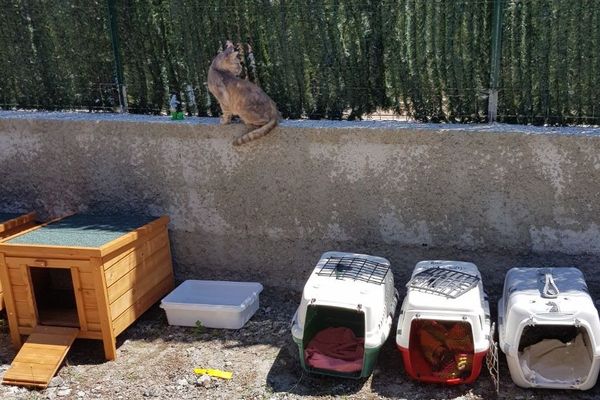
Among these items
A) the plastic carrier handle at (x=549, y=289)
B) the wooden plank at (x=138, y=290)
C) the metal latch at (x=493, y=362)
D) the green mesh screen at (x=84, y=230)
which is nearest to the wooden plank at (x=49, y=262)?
the green mesh screen at (x=84, y=230)

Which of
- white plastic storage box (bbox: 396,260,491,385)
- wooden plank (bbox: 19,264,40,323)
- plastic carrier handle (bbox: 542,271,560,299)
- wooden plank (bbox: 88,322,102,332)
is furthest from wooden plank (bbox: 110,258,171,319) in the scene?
plastic carrier handle (bbox: 542,271,560,299)

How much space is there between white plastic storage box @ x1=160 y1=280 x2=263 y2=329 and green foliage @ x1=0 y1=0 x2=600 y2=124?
1419mm

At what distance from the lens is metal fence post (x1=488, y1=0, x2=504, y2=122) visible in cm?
419

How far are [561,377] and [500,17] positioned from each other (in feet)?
7.83

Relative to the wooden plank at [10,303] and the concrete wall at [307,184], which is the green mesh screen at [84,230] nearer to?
the wooden plank at [10,303]

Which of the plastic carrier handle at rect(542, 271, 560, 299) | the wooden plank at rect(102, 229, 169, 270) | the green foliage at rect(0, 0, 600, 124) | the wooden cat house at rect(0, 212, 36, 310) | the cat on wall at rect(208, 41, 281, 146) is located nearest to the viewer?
the plastic carrier handle at rect(542, 271, 560, 299)

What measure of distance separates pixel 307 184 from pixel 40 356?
2192 mm

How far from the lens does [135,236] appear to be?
4.32m

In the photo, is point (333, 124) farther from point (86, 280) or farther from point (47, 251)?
point (47, 251)

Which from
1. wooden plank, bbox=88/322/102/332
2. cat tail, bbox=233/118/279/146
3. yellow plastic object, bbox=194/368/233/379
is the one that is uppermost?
cat tail, bbox=233/118/279/146

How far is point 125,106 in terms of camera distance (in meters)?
5.21

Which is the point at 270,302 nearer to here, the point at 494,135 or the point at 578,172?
the point at 494,135

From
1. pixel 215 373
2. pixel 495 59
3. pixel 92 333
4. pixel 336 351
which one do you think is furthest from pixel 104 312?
pixel 495 59

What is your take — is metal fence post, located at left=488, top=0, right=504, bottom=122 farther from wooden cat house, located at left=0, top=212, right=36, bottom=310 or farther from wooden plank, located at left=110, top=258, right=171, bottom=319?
wooden cat house, located at left=0, top=212, right=36, bottom=310
